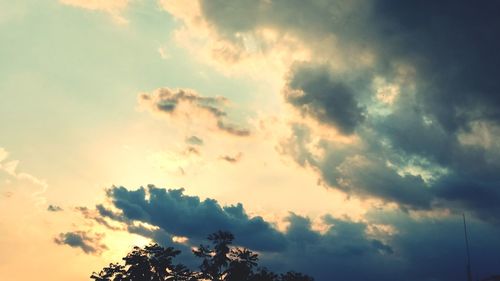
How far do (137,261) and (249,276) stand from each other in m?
14.8

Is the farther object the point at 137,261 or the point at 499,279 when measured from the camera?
the point at 137,261

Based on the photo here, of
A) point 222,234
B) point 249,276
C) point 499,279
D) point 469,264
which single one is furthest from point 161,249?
point 499,279

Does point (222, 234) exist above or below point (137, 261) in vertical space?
above

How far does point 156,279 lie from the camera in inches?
1938

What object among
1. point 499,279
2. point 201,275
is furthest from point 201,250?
point 499,279

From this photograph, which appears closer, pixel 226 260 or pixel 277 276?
pixel 226 260

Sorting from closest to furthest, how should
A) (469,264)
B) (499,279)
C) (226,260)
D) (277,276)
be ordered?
(469,264), (499,279), (226,260), (277,276)

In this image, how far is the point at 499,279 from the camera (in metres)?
45.4

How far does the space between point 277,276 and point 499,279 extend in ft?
95.9

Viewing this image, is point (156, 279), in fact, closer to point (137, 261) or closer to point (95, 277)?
point (137, 261)

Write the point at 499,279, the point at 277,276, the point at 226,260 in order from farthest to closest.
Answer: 1. the point at 277,276
2. the point at 226,260
3. the point at 499,279

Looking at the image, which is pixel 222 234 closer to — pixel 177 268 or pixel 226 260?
pixel 226 260

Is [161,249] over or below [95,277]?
over

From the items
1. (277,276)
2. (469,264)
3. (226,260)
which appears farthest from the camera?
(277,276)
